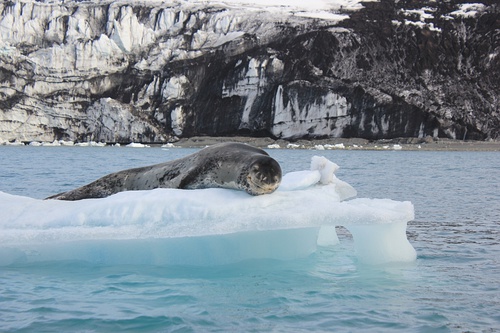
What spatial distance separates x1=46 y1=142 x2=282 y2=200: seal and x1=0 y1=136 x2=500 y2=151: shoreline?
3523cm

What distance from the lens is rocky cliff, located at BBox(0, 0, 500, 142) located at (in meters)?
44.0

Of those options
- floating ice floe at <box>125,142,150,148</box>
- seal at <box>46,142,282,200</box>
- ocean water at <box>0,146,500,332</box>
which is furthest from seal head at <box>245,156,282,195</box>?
floating ice floe at <box>125,142,150,148</box>

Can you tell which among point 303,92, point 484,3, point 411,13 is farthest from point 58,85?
point 484,3

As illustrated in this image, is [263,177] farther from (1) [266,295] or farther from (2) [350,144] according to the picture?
(2) [350,144]

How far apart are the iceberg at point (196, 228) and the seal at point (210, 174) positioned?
16 cm

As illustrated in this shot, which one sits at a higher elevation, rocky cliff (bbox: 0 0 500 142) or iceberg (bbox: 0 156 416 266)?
rocky cliff (bbox: 0 0 500 142)

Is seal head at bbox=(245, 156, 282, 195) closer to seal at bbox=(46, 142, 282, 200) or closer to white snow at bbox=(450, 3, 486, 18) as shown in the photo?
seal at bbox=(46, 142, 282, 200)

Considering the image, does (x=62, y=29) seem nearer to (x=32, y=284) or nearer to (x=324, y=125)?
(x=324, y=125)

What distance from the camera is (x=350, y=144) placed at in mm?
43875

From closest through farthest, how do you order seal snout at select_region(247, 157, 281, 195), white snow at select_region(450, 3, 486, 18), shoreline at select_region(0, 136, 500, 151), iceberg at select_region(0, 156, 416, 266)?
iceberg at select_region(0, 156, 416, 266) < seal snout at select_region(247, 157, 281, 195) < shoreline at select_region(0, 136, 500, 151) < white snow at select_region(450, 3, 486, 18)

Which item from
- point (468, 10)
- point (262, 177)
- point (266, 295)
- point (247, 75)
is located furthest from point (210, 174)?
point (468, 10)

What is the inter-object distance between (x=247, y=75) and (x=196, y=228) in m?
42.2

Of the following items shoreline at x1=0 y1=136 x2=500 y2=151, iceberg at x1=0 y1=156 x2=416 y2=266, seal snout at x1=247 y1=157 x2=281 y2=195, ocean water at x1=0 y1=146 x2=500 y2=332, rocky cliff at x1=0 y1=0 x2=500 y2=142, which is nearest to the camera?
ocean water at x1=0 y1=146 x2=500 y2=332

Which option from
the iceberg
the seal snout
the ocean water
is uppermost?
the seal snout
